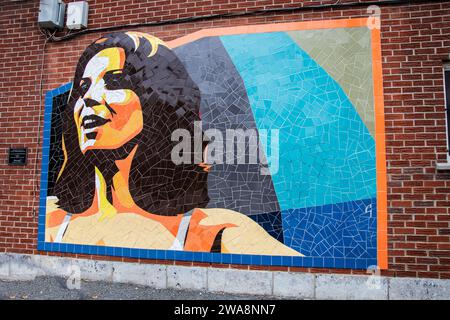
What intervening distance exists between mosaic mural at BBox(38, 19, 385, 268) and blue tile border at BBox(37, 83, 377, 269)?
14 millimetres

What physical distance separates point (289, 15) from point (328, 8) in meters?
0.48

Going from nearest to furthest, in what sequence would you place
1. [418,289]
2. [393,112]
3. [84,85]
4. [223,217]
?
[418,289] → [393,112] → [223,217] → [84,85]

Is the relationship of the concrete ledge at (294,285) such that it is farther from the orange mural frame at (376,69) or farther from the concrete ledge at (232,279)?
the orange mural frame at (376,69)

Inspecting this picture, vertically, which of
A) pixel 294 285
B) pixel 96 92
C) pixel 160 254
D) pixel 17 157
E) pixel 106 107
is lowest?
pixel 294 285

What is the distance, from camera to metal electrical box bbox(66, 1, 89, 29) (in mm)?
4625

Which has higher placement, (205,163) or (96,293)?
(205,163)

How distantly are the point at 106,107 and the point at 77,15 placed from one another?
4.76ft

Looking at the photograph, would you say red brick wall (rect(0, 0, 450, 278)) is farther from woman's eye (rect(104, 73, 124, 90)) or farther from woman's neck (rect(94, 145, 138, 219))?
woman's neck (rect(94, 145, 138, 219))

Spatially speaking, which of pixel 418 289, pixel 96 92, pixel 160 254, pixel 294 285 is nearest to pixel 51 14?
pixel 96 92

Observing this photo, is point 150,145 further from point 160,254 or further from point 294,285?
point 294,285

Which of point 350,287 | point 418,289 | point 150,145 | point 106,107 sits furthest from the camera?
point 106,107

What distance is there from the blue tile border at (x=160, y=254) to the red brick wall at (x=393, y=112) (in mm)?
105

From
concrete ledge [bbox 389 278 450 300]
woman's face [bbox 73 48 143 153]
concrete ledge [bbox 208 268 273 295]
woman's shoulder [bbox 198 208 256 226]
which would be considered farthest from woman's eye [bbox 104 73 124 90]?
concrete ledge [bbox 389 278 450 300]

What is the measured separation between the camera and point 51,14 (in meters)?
4.64
